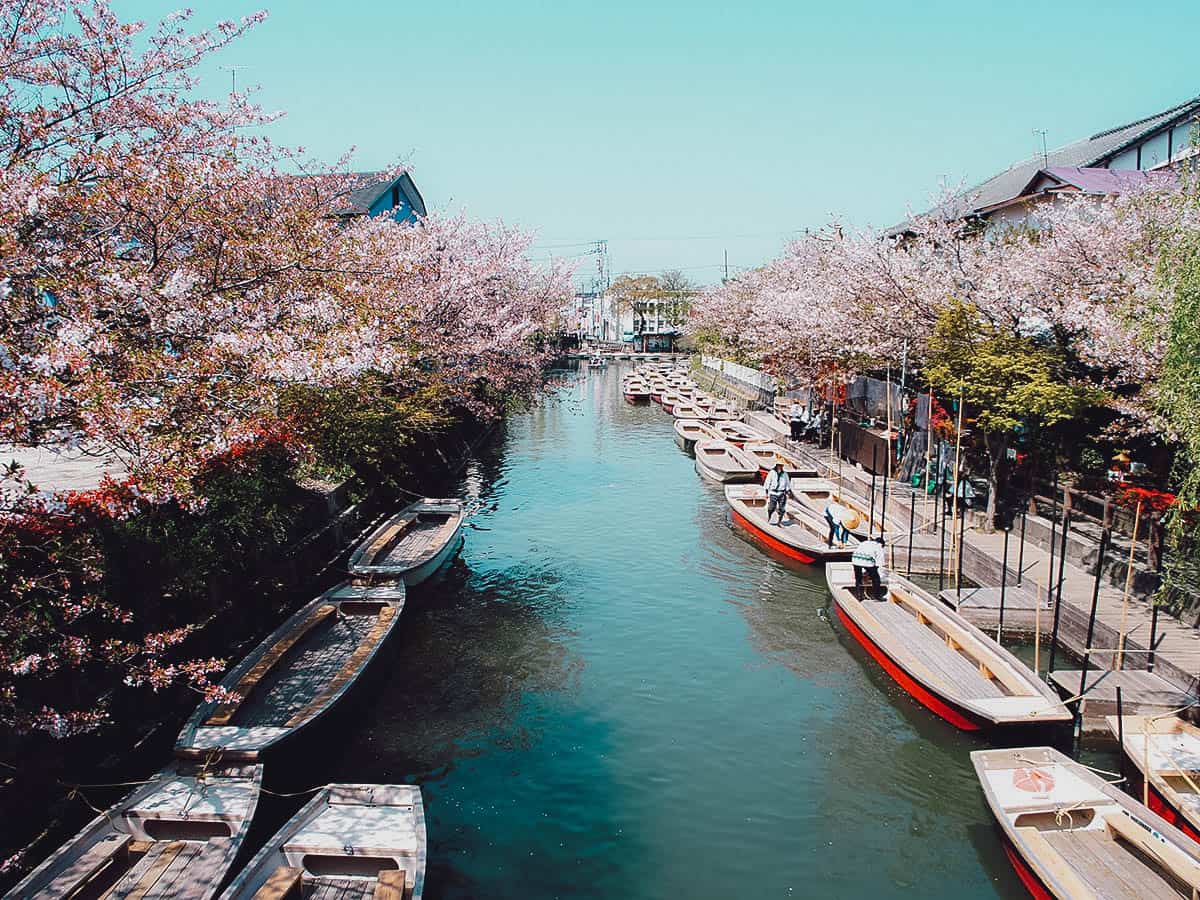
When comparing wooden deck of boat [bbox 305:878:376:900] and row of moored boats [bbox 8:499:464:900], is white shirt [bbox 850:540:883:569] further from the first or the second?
wooden deck of boat [bbox 305:878:376:900]

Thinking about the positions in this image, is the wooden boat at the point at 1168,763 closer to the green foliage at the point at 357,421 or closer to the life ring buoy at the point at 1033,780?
the life ring buoy at the point at 1033,780

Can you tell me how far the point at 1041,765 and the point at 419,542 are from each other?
12.4 meters

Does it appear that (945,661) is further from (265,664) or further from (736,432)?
(736,432)

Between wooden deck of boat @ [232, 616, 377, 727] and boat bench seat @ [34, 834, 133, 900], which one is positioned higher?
wooden deck of boat @ [232, 616, 377, 727]

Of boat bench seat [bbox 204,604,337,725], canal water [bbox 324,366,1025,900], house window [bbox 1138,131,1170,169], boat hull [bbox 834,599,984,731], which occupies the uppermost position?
house window [bbox 1138,131,1170,169]

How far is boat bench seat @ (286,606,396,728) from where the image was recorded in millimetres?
9836

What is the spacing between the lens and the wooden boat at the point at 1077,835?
23.5ft

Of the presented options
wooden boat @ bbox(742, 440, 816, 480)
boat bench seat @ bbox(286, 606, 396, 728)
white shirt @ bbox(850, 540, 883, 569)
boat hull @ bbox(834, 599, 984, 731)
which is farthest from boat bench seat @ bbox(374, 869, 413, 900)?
wooden boat @ bbox(742, 440, 816, 480)

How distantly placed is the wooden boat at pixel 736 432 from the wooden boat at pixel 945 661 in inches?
702

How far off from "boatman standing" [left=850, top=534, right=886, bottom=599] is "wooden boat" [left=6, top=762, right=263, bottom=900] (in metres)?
10.3

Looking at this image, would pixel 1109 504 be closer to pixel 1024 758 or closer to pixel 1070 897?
pixel 1024 758

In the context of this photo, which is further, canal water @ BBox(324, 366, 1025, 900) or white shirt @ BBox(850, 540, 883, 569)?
white shirt @ BBox(850, 540, 883, 569)

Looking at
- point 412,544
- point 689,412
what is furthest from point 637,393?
point 412,544

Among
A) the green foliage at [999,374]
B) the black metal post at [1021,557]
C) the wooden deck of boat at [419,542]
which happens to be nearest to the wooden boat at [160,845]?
the wooden deck of boat at [419,542]
